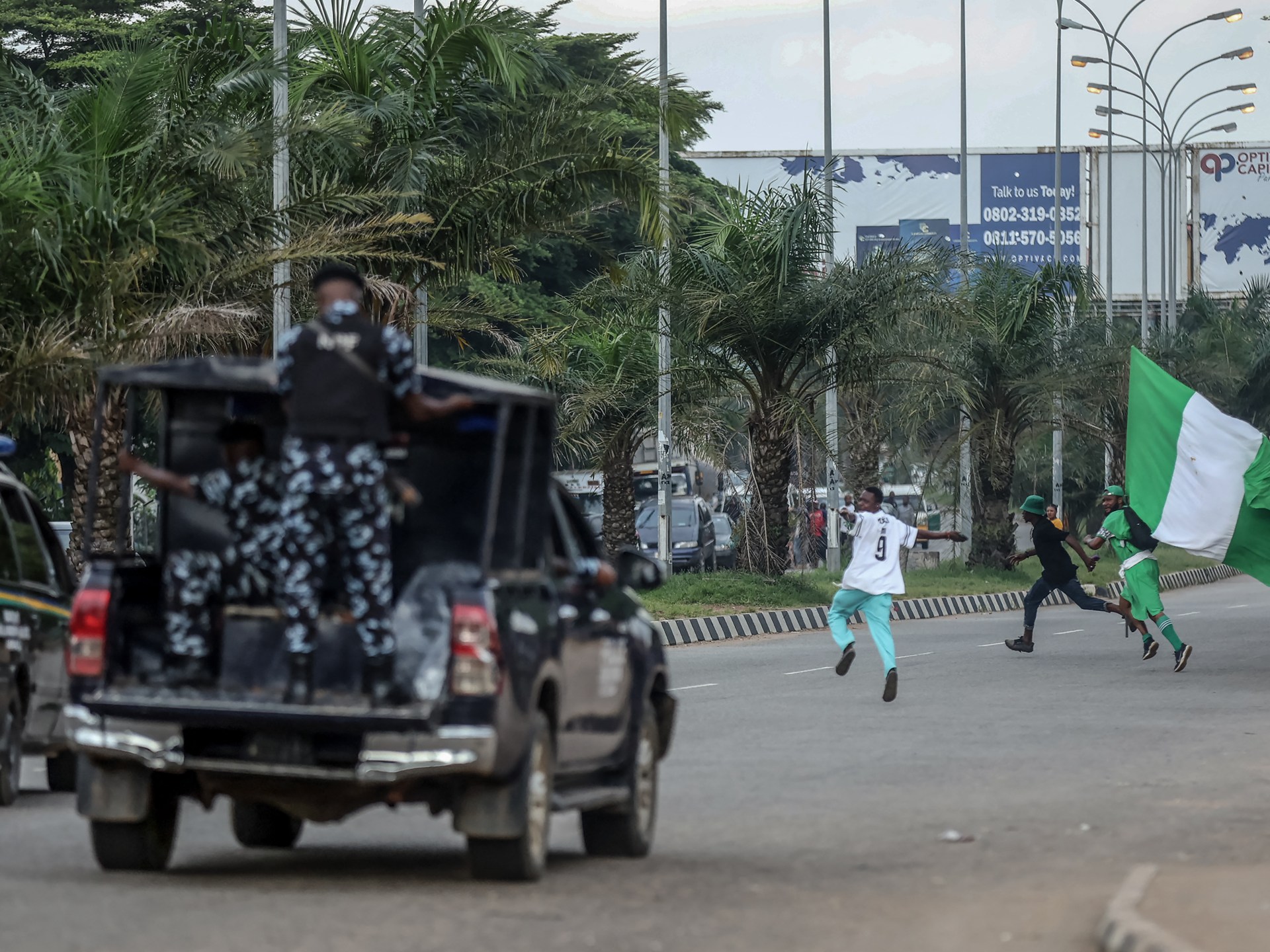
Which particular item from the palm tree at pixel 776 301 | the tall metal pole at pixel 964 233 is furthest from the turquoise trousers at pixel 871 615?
the tall metal pole at pixel 964 233

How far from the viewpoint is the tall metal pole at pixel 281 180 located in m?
20.3

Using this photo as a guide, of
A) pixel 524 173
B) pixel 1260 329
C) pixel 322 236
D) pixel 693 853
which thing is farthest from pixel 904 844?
pixel 1260 329

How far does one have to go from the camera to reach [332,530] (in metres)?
7.54

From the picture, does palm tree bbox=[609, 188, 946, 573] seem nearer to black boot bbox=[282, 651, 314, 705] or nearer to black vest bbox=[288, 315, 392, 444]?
black vest bbox=[288, 315, 392, 444]

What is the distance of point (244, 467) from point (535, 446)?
1.02m

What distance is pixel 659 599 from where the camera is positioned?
1158 inches

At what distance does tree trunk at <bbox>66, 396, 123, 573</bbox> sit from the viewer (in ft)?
67.3

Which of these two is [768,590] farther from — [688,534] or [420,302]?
[688,534]

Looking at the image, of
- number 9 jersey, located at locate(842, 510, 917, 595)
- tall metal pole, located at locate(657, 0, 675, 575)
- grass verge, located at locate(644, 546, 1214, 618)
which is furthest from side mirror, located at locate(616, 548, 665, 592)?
tall metal pole, located at locate(657, 0, 675, 575)

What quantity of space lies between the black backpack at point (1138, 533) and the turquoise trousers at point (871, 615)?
404cm

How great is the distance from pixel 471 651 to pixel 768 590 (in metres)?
24.0

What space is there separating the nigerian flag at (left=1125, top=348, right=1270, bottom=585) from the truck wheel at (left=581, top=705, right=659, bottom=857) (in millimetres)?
11533

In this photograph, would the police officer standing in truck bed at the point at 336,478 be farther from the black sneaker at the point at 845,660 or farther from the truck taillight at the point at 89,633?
the black sneaker at the point at 845,660

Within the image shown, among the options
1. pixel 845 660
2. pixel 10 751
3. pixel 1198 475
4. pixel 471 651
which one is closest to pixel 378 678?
pixel 471 651
